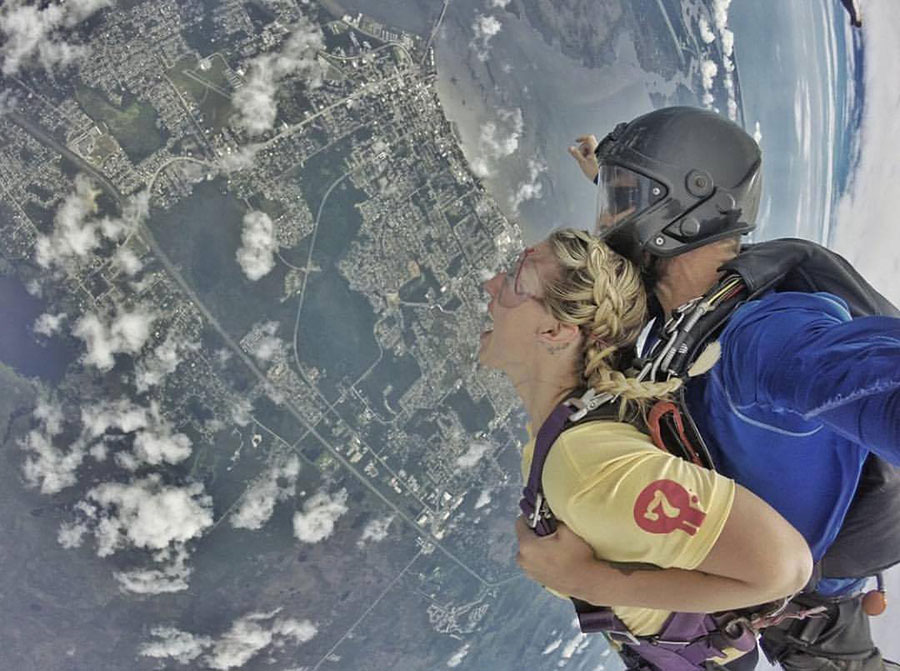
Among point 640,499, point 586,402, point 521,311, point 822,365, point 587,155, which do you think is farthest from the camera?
point 587,155

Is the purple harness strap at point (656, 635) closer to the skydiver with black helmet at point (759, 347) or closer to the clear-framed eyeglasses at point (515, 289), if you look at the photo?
the skydiver with black helmet at point (759, 347)

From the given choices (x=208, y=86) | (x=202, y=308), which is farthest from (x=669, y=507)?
(x=208, y=86)

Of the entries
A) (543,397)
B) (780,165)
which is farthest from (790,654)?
(780,165)

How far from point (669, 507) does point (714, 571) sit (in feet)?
0.78

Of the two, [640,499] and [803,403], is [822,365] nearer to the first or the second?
[803,403]

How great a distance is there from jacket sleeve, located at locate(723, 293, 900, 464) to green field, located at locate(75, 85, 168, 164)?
5881 millimetres

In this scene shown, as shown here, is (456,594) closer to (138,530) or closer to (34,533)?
(138,530)

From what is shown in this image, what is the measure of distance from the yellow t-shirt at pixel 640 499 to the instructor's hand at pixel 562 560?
0.28ft

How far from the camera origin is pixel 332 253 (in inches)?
266

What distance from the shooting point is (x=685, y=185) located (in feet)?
8.35

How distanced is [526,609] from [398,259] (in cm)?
661

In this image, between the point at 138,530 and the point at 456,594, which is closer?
the point at 138,530

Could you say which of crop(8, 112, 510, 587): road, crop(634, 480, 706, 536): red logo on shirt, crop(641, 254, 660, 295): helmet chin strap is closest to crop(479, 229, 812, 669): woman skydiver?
crop(634, 480, 706, 536): red logo on shirt

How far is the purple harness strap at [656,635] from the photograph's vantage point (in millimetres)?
1917
